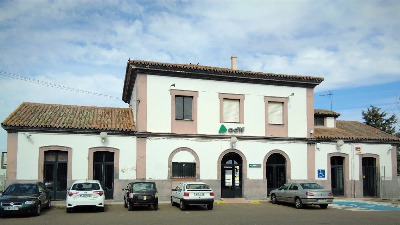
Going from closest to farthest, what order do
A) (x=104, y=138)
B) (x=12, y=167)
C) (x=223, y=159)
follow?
(x=12, y=167)
(x=104, y=138)
(x=223, y=159)

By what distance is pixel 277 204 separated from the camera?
24.4 meters

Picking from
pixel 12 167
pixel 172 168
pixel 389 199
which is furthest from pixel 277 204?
pixel 12 167

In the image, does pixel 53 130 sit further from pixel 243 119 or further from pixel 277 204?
pixel 277 204

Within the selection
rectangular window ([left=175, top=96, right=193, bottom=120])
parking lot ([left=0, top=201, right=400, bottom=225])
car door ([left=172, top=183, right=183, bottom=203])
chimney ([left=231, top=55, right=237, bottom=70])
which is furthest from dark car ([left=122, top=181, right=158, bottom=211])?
chimney ([left=231, top=55, right=237, bottom=70])

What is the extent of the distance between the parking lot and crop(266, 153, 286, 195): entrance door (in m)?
6.36

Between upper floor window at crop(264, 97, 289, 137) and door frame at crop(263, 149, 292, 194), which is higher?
upper floor window at crop(264, 97, 289, 137)

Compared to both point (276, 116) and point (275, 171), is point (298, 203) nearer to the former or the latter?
point (275, 171)

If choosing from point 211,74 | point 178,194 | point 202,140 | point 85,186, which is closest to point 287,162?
point 202,140

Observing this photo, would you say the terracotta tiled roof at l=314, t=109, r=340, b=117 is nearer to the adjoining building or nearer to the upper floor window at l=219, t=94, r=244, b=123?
the adjoining building

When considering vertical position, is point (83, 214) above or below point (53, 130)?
below

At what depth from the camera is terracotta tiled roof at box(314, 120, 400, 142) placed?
28.7 meters

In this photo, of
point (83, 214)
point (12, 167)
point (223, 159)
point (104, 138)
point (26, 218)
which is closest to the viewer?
point (26, 218)

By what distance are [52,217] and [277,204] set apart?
13.4 meters

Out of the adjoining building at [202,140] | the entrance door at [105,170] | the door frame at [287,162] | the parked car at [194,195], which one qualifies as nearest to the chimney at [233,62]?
the adjoining building at [202,140]
